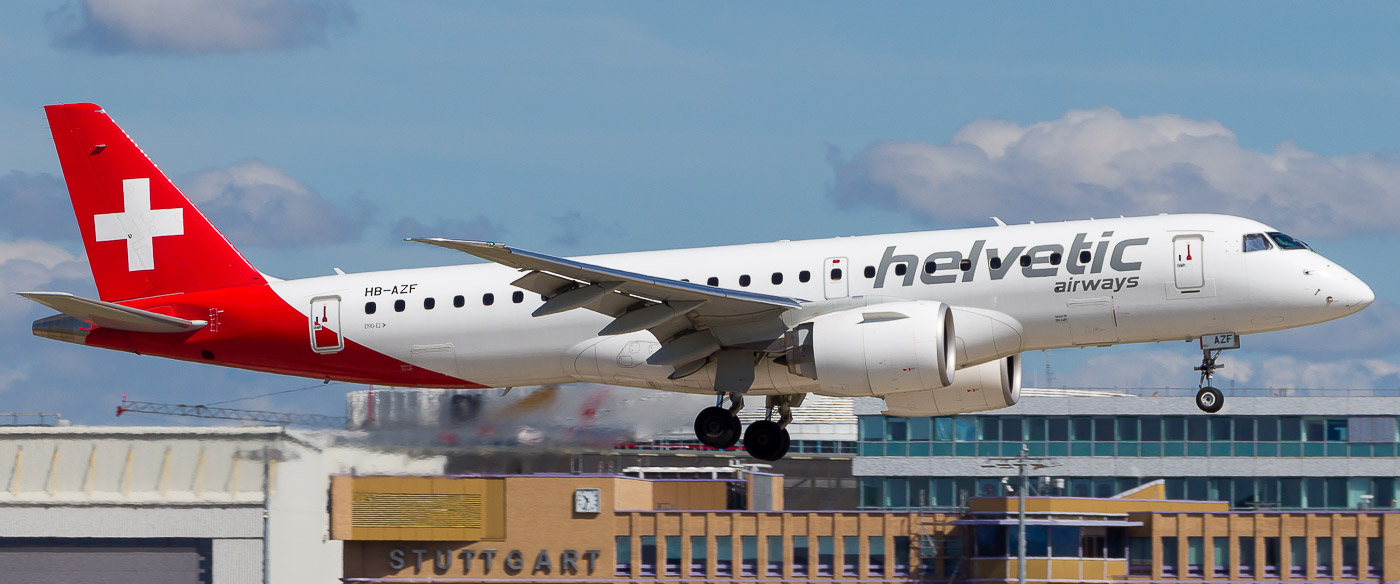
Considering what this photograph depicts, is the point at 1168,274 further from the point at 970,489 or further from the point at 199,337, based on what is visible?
the point at 970,489

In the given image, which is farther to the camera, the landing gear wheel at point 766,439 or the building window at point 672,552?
the building window at point 672,552

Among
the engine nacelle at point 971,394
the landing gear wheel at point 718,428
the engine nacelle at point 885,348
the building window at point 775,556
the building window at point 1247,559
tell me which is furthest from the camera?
the building window at point 775,556

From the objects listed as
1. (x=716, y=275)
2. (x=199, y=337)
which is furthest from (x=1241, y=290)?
(x=199, y=337)

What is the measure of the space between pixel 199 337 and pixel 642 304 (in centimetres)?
1043

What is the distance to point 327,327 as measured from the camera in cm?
3775

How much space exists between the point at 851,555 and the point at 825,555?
0.87 metres

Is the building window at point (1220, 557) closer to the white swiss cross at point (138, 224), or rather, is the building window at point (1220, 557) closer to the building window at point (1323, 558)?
the building window at point (1323, 558)

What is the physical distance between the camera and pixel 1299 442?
74375 mm

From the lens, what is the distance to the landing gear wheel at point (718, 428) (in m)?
36.5

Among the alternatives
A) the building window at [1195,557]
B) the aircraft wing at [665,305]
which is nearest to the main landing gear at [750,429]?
the aircraft wing at [665,305]

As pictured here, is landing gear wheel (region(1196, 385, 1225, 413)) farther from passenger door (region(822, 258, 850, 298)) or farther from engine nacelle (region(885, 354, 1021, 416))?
passenger door (region(822, 258, 850, 298))

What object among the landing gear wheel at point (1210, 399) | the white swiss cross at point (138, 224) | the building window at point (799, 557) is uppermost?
the white swiss cross at point (138, 224)

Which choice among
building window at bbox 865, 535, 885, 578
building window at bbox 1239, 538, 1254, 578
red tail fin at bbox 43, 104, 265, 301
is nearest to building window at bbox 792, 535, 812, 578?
building window at bbox 865, 535, 885, 578

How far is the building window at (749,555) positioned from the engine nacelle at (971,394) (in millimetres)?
22390
